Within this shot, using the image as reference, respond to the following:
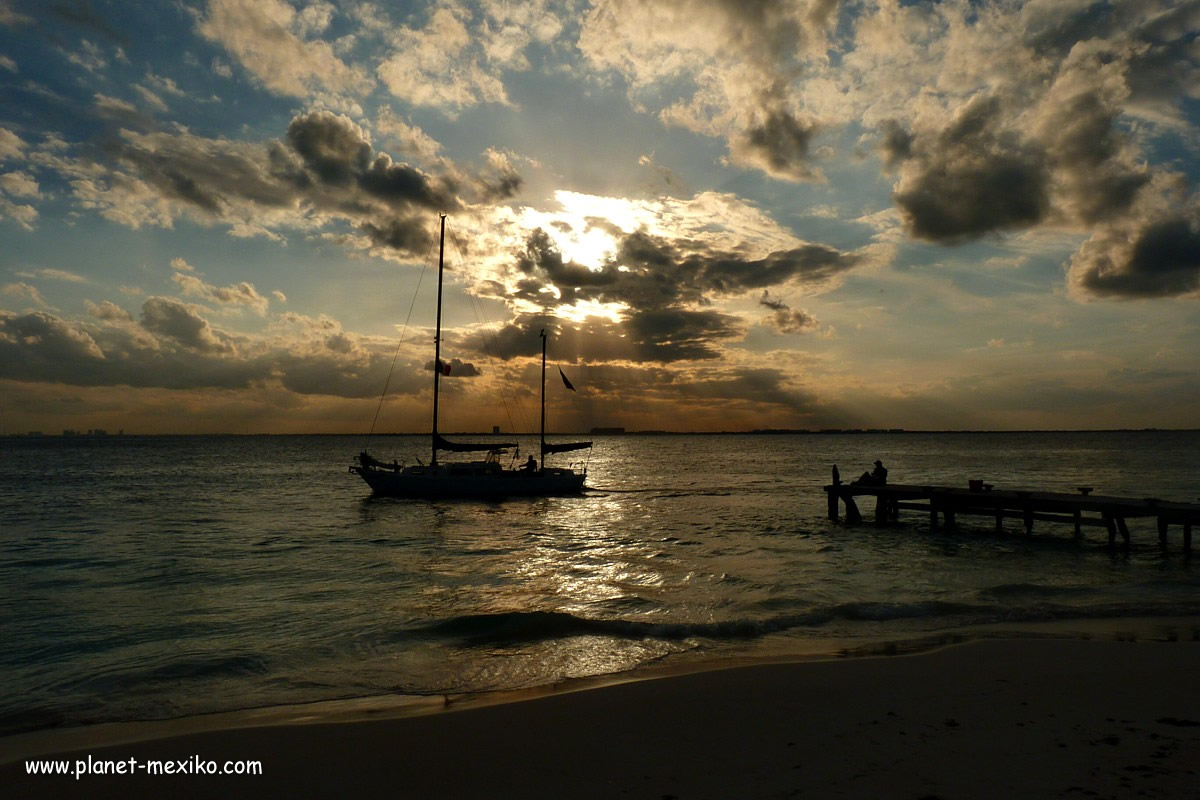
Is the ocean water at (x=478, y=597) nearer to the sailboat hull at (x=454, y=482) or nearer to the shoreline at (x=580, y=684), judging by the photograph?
the shoreline at (x=580, y=684)

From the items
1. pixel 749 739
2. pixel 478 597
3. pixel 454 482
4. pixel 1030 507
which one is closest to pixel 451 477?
pixel 454 482

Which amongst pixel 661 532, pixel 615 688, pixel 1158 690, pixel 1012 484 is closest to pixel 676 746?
pixel 615 688

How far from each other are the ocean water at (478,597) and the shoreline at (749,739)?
1797mm

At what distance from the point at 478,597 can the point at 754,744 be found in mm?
11894

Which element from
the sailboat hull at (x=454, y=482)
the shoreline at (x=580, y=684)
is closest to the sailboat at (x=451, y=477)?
the sailboat hull at (x=454, y=482)

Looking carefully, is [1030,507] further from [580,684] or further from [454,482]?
[454,482]

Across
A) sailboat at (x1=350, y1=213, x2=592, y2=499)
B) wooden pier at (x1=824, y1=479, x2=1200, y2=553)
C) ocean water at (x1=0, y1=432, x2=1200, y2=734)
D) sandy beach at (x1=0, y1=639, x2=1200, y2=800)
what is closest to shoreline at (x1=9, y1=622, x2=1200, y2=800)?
sandy beach at (x1=0, y1=639, x2=1200, y2=800)

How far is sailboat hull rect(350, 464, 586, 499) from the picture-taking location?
4781cm

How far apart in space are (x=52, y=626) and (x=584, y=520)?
86.1ft

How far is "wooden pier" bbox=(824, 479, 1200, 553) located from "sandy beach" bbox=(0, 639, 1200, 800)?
17250 millimetres

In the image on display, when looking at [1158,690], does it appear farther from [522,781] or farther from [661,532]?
[661,532]

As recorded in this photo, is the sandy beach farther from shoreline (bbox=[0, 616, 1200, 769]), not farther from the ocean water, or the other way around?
the ocean water

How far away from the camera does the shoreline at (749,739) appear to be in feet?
22.1

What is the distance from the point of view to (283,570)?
23.0m
